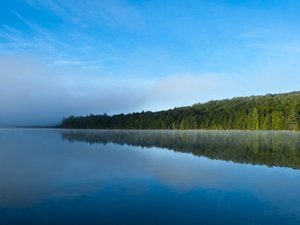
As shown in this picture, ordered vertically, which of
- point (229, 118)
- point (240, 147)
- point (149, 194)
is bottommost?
point (149, 194)

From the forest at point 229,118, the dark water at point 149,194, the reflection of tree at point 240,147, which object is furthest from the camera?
the forest at point 229,118

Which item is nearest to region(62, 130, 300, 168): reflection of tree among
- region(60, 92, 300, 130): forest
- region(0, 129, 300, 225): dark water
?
region(0, 129, 300, 225): dark water

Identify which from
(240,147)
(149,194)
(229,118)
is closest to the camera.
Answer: (149,194)

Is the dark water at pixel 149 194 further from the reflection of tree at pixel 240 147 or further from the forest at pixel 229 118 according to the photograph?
the forest at pixel 229 118

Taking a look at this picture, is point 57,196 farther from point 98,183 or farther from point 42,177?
point 42,177

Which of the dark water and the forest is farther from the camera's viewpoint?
the forest

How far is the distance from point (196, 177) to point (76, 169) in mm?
8316

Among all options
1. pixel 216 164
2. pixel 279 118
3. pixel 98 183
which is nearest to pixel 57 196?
pixel 98 183

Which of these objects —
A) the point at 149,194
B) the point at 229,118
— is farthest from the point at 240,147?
the point at 229,118

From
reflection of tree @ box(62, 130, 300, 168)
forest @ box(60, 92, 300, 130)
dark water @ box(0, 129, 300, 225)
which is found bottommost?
dark water @ box(0, 129, 300, 225)

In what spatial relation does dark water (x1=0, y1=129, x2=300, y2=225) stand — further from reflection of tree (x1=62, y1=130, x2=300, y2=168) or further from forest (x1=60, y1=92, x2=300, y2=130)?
forest (x1=60, y1=92, x2=300, y2=130)

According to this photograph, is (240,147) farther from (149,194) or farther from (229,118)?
(229,118)

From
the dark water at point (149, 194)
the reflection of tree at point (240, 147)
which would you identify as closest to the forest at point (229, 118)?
the reflection of tree at point (240, 147)

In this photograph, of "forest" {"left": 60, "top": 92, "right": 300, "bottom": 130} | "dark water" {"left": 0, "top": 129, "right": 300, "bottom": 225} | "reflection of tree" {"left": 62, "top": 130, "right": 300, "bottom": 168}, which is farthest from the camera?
"forest" {"left": 60, "top": 92, "right": 300, "bottom": 130}
